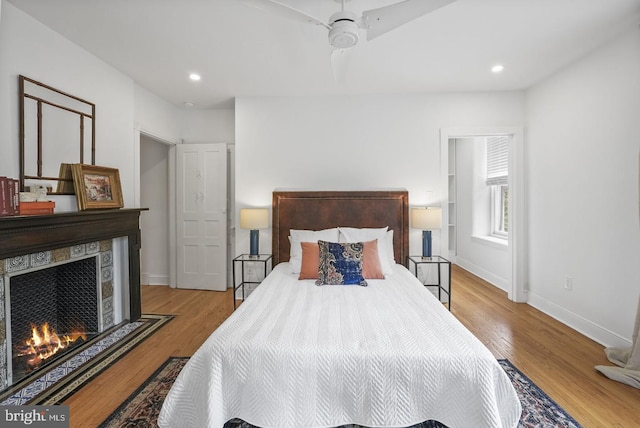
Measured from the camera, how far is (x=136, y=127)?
358cm

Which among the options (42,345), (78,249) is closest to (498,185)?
(78,249)

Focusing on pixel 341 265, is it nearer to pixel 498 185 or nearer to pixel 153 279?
pixel 153 279

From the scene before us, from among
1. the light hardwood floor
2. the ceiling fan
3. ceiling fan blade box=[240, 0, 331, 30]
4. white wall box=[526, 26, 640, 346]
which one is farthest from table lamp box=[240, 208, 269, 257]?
white wall box=[526, 26, 640, 346]

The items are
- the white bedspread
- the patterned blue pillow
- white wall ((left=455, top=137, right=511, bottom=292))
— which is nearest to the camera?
the white bedspread

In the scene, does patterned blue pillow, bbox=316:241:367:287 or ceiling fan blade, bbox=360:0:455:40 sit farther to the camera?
patterned blue pillow, bbox=316:241:367:287

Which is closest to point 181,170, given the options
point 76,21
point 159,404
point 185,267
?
point 185,267

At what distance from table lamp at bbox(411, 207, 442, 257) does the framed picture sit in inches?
123

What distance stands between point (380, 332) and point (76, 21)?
3.11m

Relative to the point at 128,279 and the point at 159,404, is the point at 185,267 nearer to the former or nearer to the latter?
the point at 128,279

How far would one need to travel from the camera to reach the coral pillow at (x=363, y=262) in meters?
2.95

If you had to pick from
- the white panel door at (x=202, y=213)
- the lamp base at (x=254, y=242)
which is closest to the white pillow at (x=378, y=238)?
the lamp base at (x=254, y=242)

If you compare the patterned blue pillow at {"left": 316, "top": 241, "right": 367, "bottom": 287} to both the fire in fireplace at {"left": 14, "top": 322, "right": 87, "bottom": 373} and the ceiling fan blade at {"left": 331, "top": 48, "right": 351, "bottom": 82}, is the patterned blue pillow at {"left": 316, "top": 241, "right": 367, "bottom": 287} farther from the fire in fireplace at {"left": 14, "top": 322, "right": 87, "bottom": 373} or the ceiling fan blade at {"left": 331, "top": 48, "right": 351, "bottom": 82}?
the fire in fireplace at {"left": 14, "top": 322, "right": 87, "bottom": 373}

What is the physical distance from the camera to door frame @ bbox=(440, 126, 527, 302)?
12.5 feet

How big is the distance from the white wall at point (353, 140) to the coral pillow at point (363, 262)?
1.06 m
